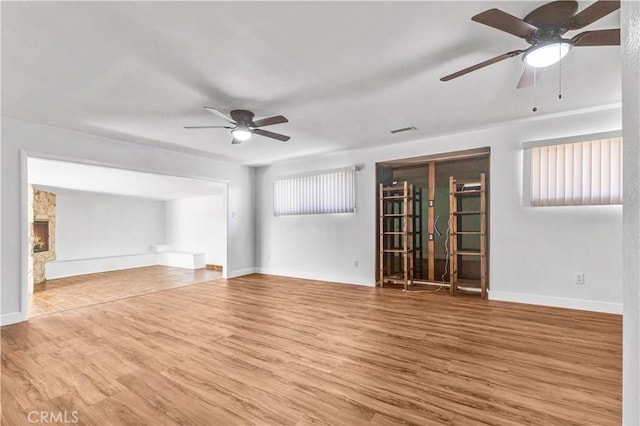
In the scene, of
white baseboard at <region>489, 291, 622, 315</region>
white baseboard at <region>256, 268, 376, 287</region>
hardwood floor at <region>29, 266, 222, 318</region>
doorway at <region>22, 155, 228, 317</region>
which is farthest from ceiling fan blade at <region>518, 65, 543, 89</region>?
hardwood floor at <region>29, 266, 222, 318</region>

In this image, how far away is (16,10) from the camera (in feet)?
5.80

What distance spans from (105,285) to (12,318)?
2203 millimetres

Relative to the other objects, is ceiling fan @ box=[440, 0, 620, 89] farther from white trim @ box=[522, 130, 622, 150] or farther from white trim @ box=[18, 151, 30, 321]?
white trim @ box=[18, 151, 30, 321]

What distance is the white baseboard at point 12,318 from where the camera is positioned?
336 centimetres

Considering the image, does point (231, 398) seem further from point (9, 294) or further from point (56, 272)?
point (56, 272)

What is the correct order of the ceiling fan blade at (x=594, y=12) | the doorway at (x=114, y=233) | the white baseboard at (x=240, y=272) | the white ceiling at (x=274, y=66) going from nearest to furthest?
the ceiling fan blade at (x=594, y=12)
the white ceiling at (x=274, y=66)
the doorway at (x=114, y=233)
the white baseboard at (x=240, y=272)

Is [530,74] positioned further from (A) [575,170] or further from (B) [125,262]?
(B) [125,262]

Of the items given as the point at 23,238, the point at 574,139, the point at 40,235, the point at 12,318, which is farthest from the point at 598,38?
the point at 40,235

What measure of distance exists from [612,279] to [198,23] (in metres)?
5.06

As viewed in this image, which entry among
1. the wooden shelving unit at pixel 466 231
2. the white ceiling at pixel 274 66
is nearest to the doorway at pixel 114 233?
the white ceiling at pixel 274 66

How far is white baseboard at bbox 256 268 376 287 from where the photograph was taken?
528cm

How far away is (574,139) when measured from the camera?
3.65 m

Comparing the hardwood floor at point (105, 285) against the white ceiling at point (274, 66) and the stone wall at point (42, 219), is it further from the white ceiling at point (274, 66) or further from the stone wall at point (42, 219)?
the white ceiling at point (274, 66)

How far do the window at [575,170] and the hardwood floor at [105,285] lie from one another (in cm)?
600
